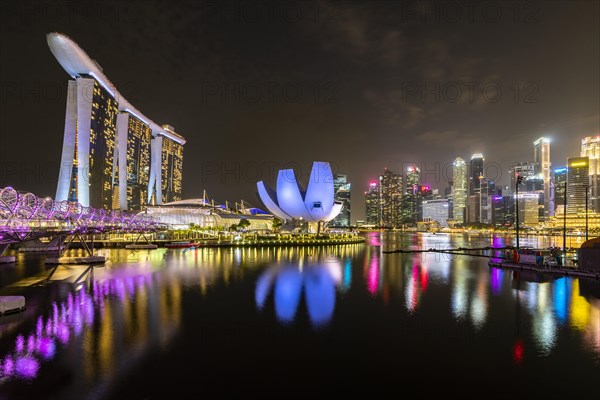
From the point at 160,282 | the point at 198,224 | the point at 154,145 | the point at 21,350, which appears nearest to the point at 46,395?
the point at 21,350

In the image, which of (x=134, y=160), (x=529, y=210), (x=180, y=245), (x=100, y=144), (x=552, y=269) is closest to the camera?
(x=552, y=269)

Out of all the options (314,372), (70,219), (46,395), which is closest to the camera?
(46,395)

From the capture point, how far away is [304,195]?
163ft

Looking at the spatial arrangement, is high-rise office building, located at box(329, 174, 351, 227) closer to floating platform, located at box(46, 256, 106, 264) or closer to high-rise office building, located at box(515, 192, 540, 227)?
high-rise office building, located at box(515, 192, 540, 227)

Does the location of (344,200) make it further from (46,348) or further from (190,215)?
(46,348)

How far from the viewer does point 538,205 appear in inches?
5448

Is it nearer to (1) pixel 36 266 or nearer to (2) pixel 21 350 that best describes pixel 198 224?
(1) pixel 36 266

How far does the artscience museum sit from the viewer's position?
48.2 meters

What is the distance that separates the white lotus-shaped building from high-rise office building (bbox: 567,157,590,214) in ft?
305

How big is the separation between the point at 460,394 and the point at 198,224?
4941 centimetres

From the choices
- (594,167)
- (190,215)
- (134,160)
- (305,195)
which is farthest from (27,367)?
(594,167)

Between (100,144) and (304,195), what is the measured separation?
3125 cm

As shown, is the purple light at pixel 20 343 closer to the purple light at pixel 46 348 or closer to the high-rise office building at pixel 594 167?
the purple light at pixel 46 348

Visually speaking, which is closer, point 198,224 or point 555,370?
point 555,370
